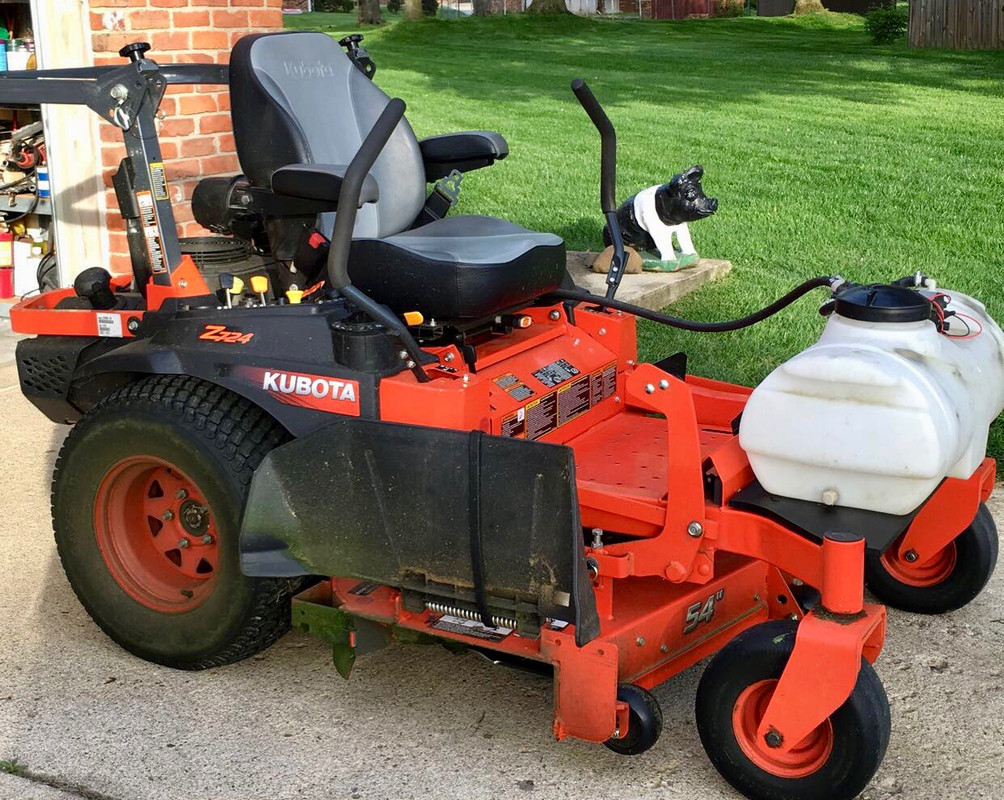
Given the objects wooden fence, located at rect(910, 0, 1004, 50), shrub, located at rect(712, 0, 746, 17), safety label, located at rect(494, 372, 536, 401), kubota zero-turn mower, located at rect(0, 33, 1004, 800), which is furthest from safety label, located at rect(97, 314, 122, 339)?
shrub, located at rect(712, 0, 746, 17)

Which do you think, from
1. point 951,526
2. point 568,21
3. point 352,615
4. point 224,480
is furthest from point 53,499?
point 568,21

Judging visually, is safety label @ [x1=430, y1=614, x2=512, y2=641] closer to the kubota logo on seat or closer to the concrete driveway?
the concrete driveway

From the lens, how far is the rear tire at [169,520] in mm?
2994

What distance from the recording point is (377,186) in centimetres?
311

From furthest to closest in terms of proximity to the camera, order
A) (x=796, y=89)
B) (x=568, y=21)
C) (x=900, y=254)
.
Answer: (x=568, y=21)
(x=796, y=89)
(x=900, y=254)

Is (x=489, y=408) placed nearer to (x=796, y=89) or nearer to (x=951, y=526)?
(x=951, y=526)

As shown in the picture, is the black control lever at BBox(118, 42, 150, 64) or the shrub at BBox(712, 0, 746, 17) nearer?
the black control lever at BBox(118, 42, 150, 64)

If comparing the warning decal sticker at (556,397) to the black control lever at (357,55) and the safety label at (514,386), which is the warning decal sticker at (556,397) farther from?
the black control lever at (357,55)

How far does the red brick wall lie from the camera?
205 inches

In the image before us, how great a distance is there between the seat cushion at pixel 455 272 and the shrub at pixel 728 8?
2854 cm

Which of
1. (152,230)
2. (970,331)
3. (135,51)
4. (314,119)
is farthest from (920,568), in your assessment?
(135,51)

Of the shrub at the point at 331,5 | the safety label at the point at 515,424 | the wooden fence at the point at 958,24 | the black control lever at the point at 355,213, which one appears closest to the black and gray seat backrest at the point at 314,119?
the black control lever at the point at 355,213

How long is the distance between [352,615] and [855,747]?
1.10 metres

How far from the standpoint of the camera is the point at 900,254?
688 cm
